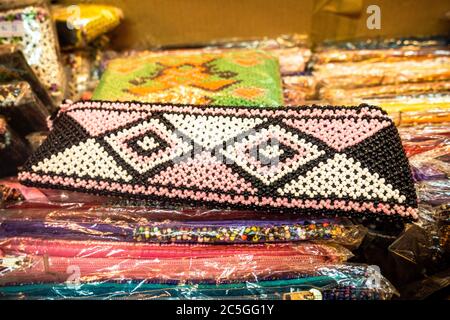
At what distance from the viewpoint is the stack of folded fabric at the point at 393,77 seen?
0.96 meters

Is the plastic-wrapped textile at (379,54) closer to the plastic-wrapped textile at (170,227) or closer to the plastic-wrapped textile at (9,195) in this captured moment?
the plastic-wrapped textile at (170,227)

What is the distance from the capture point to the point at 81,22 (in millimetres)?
1127

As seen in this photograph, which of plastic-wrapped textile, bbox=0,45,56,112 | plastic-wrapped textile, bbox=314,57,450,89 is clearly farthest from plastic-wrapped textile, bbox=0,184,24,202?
plastic-wrapped textile, bbox=314,57,450,89

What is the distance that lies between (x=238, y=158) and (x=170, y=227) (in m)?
0.19

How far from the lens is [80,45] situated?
1179mm

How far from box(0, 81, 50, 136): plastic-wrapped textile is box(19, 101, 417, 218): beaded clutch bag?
0.18 m

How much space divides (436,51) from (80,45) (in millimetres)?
1107

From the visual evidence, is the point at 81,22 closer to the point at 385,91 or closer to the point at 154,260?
the point at 154,260

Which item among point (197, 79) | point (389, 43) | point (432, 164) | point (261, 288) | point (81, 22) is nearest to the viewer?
point (261, 288)

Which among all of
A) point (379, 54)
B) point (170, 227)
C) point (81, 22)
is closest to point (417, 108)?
point (379, 54)

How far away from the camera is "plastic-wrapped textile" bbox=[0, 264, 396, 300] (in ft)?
2.21

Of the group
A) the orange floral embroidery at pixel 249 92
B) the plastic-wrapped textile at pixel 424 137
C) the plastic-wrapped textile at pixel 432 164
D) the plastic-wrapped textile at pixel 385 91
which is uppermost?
the orange floral embroidery at pixel 249 92

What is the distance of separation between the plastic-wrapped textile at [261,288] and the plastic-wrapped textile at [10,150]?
36cm

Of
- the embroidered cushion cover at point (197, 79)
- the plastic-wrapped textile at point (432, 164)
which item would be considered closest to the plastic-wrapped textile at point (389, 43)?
the embroidered cushion cover at point (197, 79)
